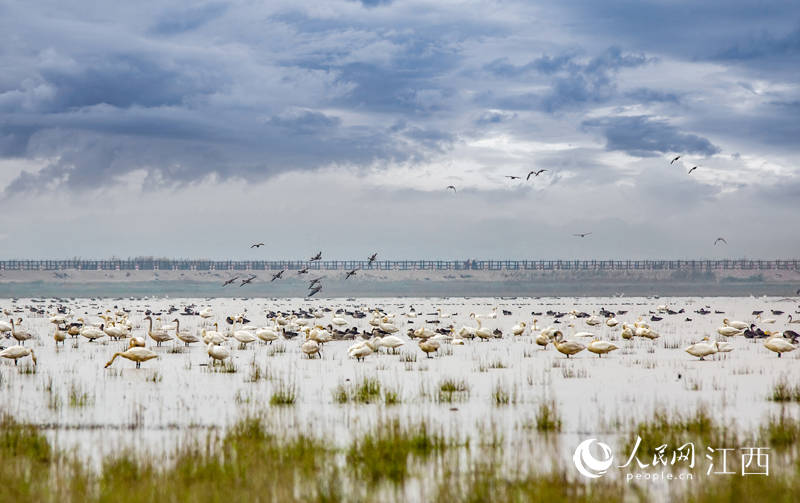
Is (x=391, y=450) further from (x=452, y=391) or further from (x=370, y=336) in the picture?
(x=370, y=336)

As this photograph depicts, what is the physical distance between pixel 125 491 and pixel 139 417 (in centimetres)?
443

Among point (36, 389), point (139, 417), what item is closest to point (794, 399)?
point (139, 417)

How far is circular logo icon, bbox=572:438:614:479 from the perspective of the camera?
852cm

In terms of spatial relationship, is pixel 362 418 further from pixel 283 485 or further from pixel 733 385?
pixel 733 385

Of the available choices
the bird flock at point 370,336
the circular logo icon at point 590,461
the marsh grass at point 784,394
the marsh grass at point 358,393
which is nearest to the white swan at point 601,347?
the bird flock at point 370,336

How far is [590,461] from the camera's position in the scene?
885 cm

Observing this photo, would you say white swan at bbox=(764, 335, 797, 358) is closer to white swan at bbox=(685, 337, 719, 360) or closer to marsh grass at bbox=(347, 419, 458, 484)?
white swan at bbox=(685, 337, 719, 360)

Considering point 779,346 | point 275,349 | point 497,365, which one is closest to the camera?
point 497,365

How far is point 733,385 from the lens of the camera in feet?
49.2

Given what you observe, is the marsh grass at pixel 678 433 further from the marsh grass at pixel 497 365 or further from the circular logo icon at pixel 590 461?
the marsh grass at pixel 497 365

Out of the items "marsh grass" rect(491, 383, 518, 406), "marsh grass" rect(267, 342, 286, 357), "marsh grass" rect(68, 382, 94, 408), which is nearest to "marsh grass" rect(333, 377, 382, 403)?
"marsh grass" rect(491, 383, 518, 406)

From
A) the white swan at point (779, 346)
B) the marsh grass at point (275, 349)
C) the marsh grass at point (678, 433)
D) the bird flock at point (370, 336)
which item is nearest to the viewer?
the marsh grass at point (678, 433)

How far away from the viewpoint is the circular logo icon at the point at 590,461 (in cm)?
852

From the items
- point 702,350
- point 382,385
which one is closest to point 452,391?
point 382,385
